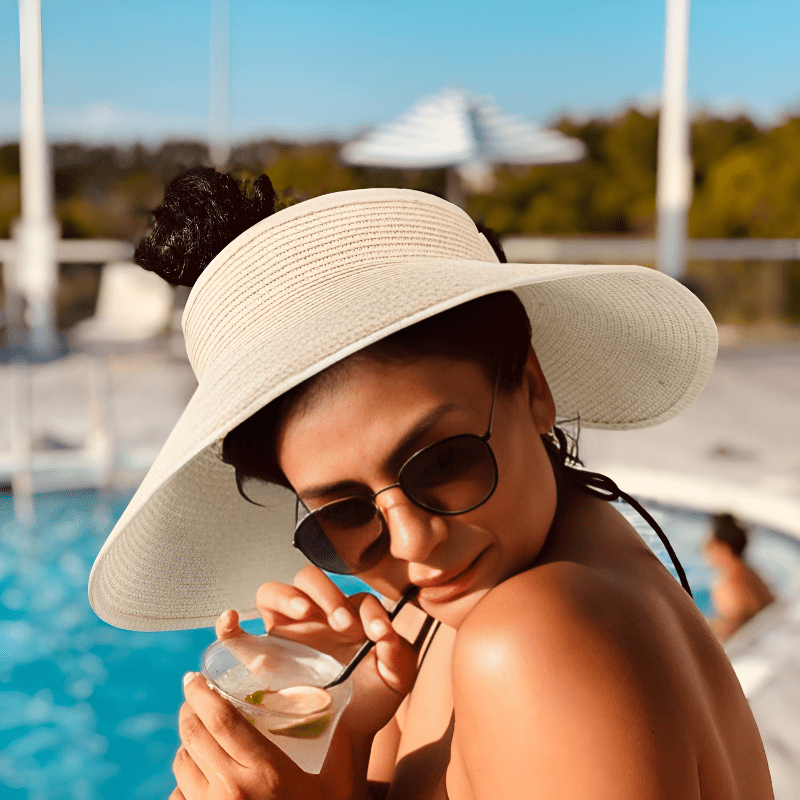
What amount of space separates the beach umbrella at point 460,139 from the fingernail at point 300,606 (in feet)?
31.4

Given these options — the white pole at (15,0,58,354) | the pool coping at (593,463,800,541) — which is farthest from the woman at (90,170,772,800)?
the white pole at (15,0,58,354)

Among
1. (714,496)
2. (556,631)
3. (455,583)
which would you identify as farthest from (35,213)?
(556,631)

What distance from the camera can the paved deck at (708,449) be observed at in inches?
133

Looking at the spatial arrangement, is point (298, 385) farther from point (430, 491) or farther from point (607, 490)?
point (607, 490)

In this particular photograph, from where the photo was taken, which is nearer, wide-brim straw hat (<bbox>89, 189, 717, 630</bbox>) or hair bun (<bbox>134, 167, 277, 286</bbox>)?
wide-brim straw hat (<bbox>89, 189, 717, 630</bbox>)

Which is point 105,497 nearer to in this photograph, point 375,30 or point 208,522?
point 208,522

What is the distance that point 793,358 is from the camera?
11758mm

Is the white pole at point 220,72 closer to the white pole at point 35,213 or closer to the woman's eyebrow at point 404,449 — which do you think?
the white pole at point 35,213

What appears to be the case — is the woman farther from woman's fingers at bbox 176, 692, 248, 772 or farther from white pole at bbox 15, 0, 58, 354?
white pole at bbox 15, 0, 58, 354

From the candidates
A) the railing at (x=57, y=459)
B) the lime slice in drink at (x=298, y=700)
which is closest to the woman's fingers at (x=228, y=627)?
the lime slice in drink at (x=298, y=700)

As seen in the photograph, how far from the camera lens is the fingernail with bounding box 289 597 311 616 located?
1.30 metres

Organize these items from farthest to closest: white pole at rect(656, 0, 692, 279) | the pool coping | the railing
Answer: white pole at rect(656, 0, 692, 279), the railing, the pool coping

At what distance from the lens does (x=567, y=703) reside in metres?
0.84

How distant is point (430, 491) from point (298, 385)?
0.70 ft
